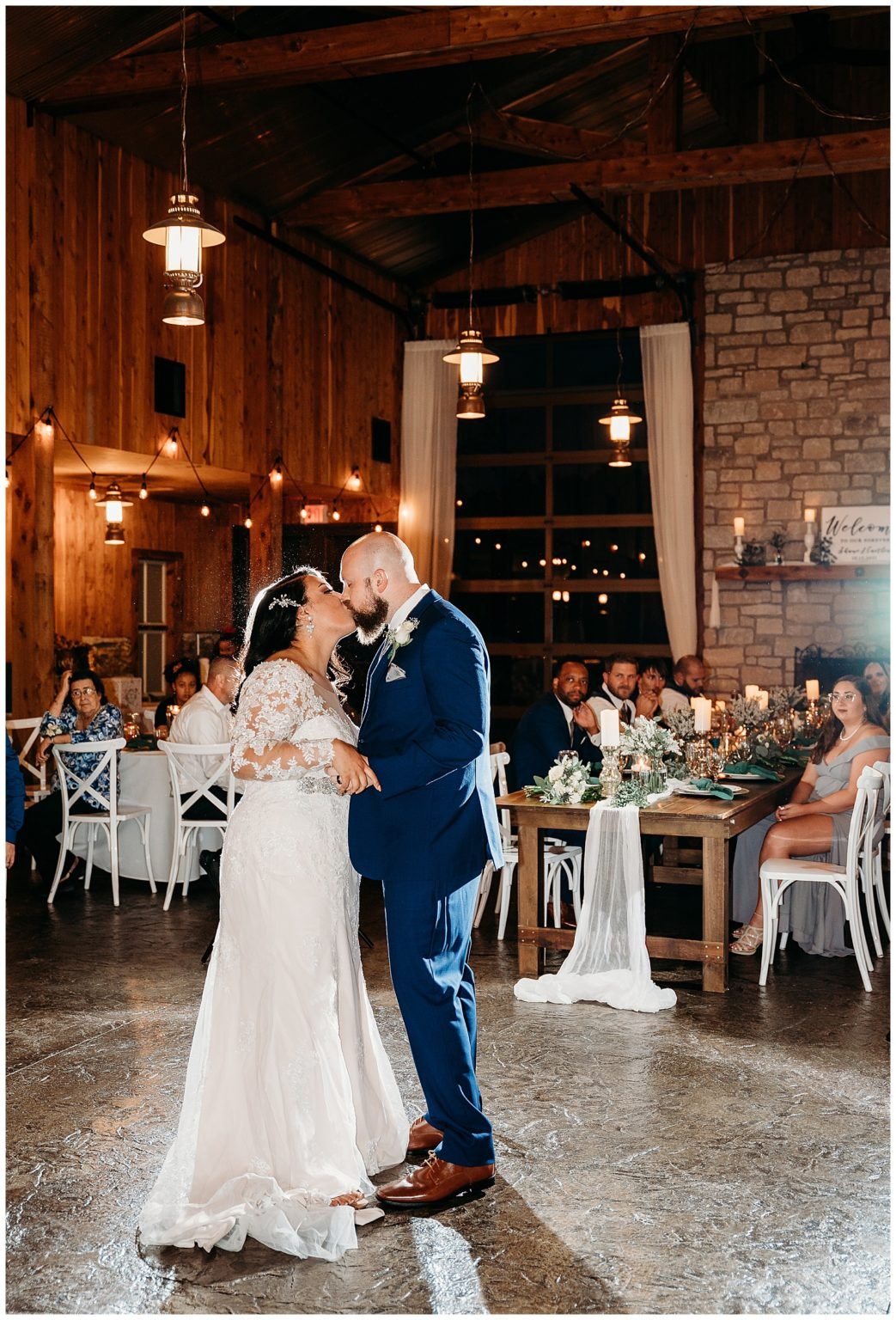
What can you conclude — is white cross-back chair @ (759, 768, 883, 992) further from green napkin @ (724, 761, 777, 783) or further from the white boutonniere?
the white boutonniere

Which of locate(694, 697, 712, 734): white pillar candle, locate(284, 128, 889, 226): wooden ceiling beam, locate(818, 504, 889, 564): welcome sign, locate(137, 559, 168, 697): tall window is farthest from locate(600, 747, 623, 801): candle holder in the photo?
locate(137, 559, 168, 697): tall window

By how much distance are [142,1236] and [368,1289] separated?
0.60 meters

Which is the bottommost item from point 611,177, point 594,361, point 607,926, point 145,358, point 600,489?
point 607,926

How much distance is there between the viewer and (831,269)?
11.2 m

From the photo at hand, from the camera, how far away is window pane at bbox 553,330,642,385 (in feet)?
41.0

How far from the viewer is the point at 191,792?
24.4 feet

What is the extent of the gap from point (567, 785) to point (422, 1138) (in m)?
2.26

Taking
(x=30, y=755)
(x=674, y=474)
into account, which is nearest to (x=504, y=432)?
(x=674, y=474)

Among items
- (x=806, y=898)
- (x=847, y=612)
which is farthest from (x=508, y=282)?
(x=806, y=898)

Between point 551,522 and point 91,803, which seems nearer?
point 91,803

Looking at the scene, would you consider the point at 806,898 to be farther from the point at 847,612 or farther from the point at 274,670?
the point at 847,612

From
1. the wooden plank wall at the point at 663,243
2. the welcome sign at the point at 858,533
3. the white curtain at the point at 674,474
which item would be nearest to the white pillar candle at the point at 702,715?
the welcome sign at the point at 858,533

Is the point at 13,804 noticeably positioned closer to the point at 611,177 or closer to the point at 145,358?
the point at 145,358

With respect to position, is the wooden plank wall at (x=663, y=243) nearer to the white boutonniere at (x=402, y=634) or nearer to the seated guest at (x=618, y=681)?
the seated guest at (x=618, y=681)
